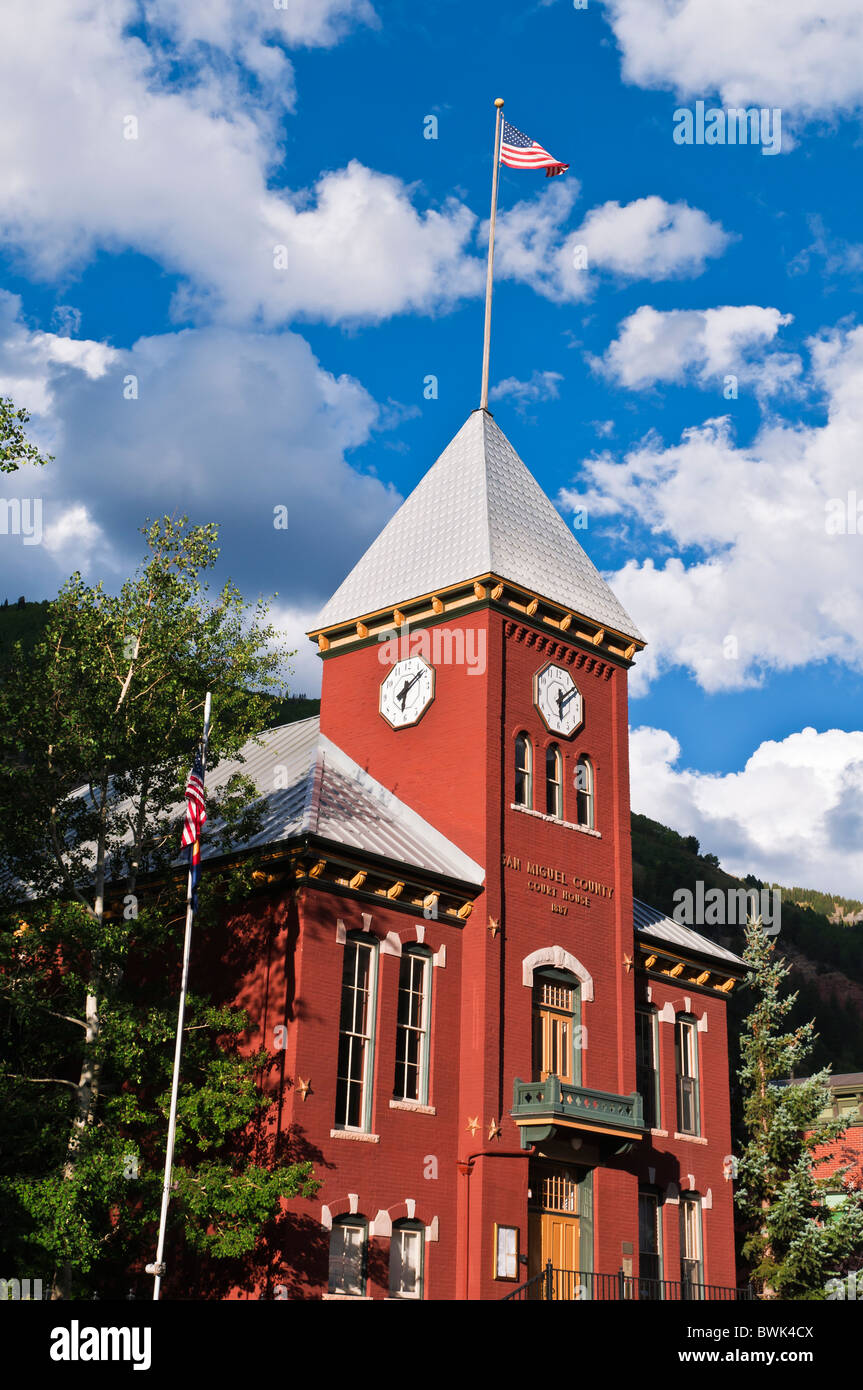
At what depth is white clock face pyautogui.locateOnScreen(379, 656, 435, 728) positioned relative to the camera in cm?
2939

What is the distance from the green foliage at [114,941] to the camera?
19062 millimetres

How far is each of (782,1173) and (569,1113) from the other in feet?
41.7

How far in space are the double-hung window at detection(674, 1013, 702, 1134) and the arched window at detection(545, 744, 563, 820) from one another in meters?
6.91

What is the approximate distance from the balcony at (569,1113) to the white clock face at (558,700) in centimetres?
784

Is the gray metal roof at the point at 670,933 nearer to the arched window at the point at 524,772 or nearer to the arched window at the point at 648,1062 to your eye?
the arched window at the point at 648,1062

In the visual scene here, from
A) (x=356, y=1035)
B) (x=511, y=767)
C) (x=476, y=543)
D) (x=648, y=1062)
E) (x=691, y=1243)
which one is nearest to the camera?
(x=356, y=1035)

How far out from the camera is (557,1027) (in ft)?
89.4

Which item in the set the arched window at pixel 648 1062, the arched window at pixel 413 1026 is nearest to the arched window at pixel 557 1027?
the arched window at pixel 413 1026

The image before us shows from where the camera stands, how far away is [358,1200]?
73.9 ft

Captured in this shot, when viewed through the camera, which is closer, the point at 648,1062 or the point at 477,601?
the point at 477,601

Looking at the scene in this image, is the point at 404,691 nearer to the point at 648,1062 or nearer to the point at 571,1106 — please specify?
the point at 571,1106

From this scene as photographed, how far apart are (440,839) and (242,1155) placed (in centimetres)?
780

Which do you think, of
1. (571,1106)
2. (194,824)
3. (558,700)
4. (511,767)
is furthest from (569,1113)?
(194,824)

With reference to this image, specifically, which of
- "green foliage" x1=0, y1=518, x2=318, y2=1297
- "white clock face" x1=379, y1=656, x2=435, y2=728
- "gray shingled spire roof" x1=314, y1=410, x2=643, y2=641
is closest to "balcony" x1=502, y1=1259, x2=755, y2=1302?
"green foliage" x1=0, y1=518, x2=318, y2=1297
